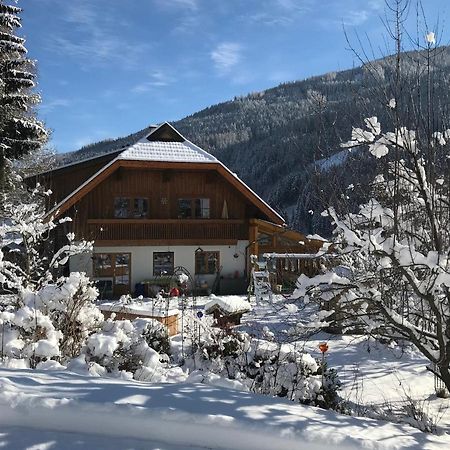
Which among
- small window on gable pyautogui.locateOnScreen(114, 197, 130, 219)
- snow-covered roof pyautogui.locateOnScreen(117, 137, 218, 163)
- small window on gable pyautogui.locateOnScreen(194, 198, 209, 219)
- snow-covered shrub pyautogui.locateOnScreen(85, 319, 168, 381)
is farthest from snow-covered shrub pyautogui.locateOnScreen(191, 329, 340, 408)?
small window on gable pyautogui.locateOnScreen(194, 198, 209, 219)

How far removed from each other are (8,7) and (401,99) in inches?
645

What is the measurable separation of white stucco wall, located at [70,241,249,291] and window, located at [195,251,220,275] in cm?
18

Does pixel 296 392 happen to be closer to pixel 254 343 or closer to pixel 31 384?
pixel 254 343

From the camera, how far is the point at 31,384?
3740 millimetres

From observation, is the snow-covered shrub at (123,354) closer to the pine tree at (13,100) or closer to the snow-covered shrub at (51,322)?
the snow-covered shrub at (51,322)

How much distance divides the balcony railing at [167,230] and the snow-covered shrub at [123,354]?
13.5 meters

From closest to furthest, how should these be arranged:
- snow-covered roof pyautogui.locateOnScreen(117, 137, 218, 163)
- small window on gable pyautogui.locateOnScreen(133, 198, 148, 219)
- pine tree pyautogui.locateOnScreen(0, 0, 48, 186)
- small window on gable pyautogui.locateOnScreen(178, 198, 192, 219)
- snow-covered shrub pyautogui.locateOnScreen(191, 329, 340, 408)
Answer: snow-covered shrub pyautogui.locateOnScreen(191, 329, 340, 408), pine tree pyautogui.locateOnScreen(0, 0, 48, 186), snow-covered roof pyautogui.locateOnScreen(117, 137, 218, 163), small window on gable pyautogui.locateOnScreen(133, 198, 148, 219), small window on gable pyautogui.locateOnScreen(178, 198, 192, 219)

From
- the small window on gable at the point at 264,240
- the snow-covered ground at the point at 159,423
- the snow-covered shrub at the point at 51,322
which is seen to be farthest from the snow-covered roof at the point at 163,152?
the snow-covered ground at the point at 159,423

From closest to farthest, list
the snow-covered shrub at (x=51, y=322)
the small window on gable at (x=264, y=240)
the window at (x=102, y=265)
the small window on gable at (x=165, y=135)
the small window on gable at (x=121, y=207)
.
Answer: the snow-covered shrub at (x=51, y=322) → the window at (x=102, y=265) → the small window on gable at (x=121, y=207) → the small window on gable at (x=165, y=135) → the small window on gable at (x=264, y=240)

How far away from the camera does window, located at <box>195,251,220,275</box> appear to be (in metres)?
21.8

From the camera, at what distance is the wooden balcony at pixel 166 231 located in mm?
19953

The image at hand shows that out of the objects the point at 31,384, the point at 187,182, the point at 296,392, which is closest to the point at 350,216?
the point at 296,392

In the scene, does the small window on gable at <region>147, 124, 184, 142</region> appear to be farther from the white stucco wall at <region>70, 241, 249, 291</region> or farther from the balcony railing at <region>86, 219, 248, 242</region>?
the white stucco wall at <region>70, 241, 249, 291</region>

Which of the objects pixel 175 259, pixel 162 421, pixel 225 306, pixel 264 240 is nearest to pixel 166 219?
pixel 175 259
